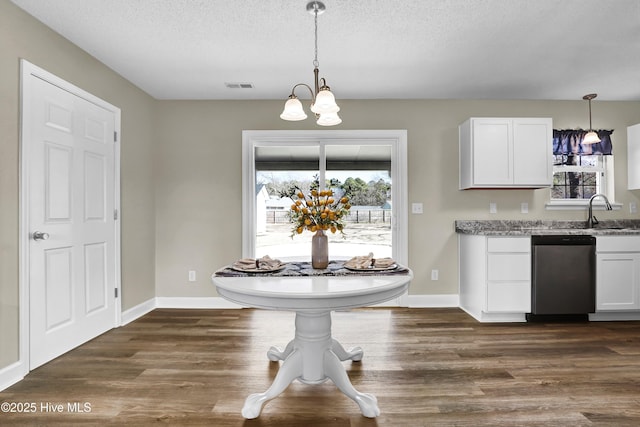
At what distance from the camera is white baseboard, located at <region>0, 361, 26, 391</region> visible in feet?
6.99

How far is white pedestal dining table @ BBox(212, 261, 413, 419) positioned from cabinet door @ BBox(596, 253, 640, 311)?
2.66 metres

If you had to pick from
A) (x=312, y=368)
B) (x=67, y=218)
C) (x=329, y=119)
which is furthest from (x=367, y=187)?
(x=67, y=218)

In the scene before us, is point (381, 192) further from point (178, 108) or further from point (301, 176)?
point (178, 108)

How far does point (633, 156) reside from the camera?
158 inches

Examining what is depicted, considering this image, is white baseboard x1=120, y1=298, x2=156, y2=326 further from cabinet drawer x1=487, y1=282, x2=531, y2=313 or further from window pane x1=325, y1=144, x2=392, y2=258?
cabinet drawer x1=487, y1=282, x2=531, y2=313

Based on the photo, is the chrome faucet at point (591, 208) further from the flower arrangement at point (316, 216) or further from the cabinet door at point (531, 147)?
the flower arrangement at point (316, 216)

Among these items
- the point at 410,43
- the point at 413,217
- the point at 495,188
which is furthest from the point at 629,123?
the point at 410,43

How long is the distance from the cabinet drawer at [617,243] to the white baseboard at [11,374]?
15.5 feet

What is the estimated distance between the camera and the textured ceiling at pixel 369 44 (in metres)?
2.29

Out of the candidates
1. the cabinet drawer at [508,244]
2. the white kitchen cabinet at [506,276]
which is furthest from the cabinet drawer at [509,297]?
the cabinet drawer at [508,244]

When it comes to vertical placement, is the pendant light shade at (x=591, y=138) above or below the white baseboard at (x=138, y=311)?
above

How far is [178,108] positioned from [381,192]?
248 centimetres

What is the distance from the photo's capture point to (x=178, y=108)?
4039 millimetres

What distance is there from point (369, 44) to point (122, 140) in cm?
243
